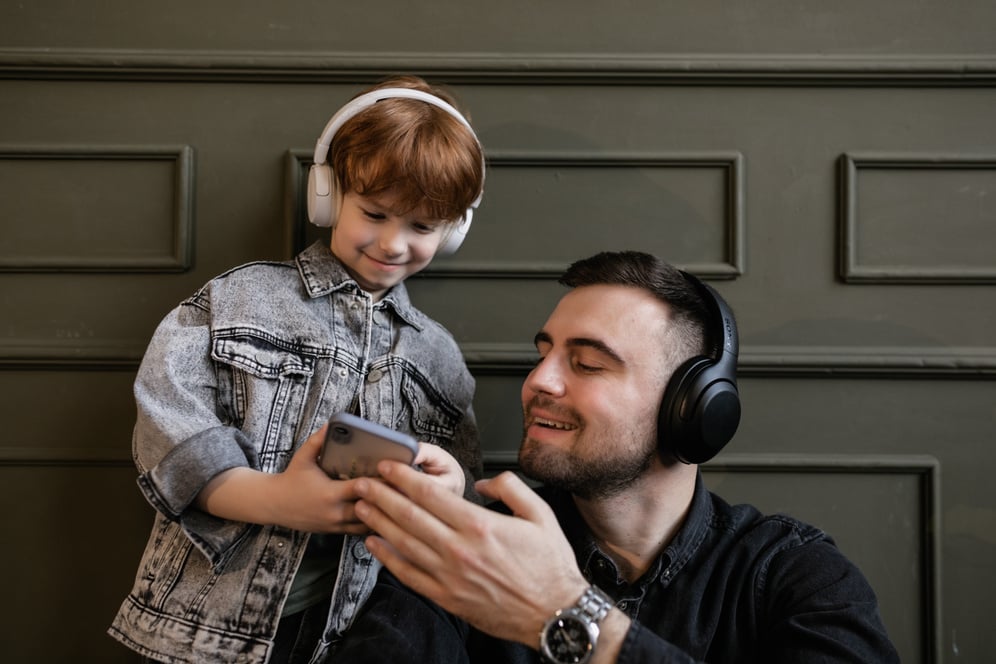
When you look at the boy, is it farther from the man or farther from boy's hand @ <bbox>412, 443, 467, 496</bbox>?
the man

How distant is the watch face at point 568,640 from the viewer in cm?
112

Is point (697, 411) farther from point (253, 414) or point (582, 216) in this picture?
point (253, 414)

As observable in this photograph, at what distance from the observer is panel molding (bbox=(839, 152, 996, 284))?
179 cm

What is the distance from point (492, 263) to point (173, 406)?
78cm

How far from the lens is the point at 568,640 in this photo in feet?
3.69

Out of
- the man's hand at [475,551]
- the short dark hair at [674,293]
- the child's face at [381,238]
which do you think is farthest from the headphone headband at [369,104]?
the man's hand at [475,551]

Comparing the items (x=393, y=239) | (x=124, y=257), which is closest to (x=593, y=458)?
(x=393, y=239)

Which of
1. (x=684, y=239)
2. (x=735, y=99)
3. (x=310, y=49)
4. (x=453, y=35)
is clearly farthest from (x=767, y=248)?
(x=310, y=49)

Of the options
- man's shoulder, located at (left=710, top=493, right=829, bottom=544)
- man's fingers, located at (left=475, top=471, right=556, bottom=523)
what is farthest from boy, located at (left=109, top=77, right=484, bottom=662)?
man's shoulder, located at (left=710, top=493, right=829, bottom=544)

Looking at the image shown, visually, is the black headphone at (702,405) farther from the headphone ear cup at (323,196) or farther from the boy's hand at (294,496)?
the headphone ear cup at (323,196)

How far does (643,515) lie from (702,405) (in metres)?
0.25

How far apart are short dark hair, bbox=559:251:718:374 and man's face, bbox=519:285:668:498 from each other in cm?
3

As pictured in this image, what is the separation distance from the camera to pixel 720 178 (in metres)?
1.82

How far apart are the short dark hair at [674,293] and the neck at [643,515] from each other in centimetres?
22
